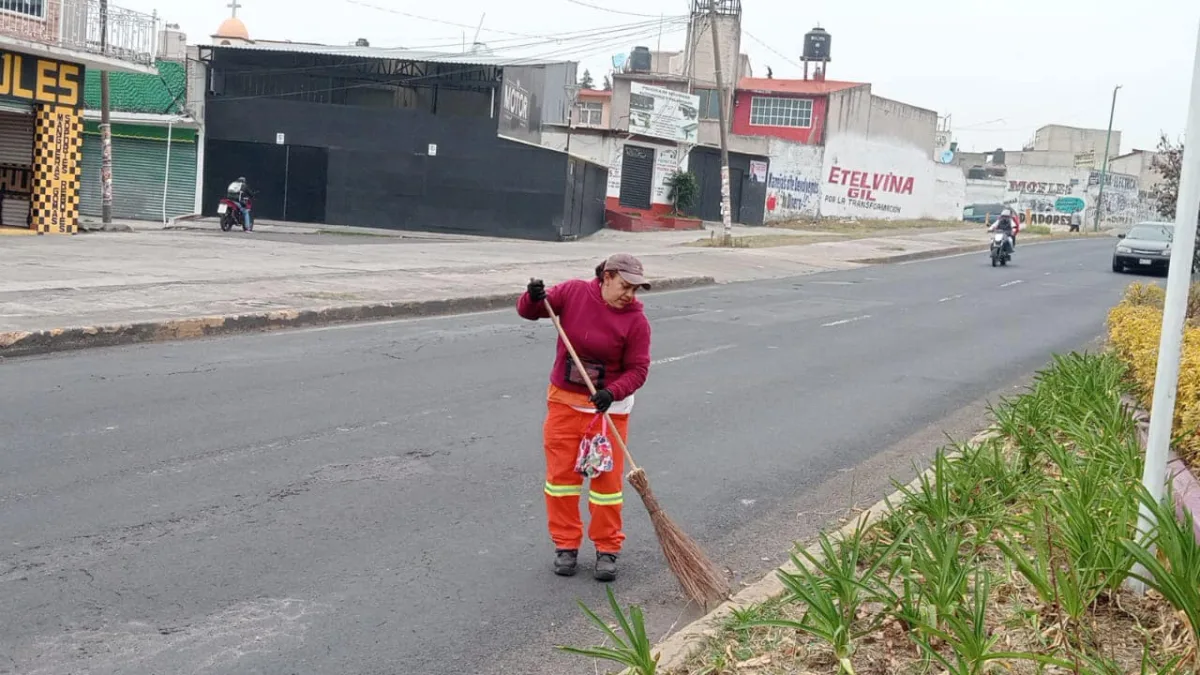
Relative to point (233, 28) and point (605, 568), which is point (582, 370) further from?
point (233, 28)

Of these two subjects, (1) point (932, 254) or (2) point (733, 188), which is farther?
(2) point (733, 188)

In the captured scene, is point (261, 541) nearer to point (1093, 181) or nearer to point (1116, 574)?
point (1116, 574)

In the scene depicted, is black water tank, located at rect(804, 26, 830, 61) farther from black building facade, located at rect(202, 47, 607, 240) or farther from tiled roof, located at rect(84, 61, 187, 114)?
tiled roof, located at rect(84, 61, 187, 114)

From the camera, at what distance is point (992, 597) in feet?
16.7

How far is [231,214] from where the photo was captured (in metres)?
32.0

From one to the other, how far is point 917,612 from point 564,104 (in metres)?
49.6

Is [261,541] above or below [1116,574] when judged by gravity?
below

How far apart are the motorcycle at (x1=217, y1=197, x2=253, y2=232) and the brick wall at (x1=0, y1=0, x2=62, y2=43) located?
779cm

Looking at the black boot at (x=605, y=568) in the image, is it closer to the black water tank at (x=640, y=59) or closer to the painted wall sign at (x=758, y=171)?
the painted wall sign at (x=758, y=171)

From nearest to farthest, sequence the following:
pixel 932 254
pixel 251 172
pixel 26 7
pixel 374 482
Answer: pixel 374 482
pixel 26 7
pixel 251 172
pixel 932 254

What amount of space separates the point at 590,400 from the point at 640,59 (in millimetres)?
62288

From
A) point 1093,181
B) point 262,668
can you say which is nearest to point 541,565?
point 262,668

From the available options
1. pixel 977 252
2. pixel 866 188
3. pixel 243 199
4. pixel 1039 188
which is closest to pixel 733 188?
pixel 977 252

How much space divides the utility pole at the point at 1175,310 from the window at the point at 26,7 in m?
23.0
